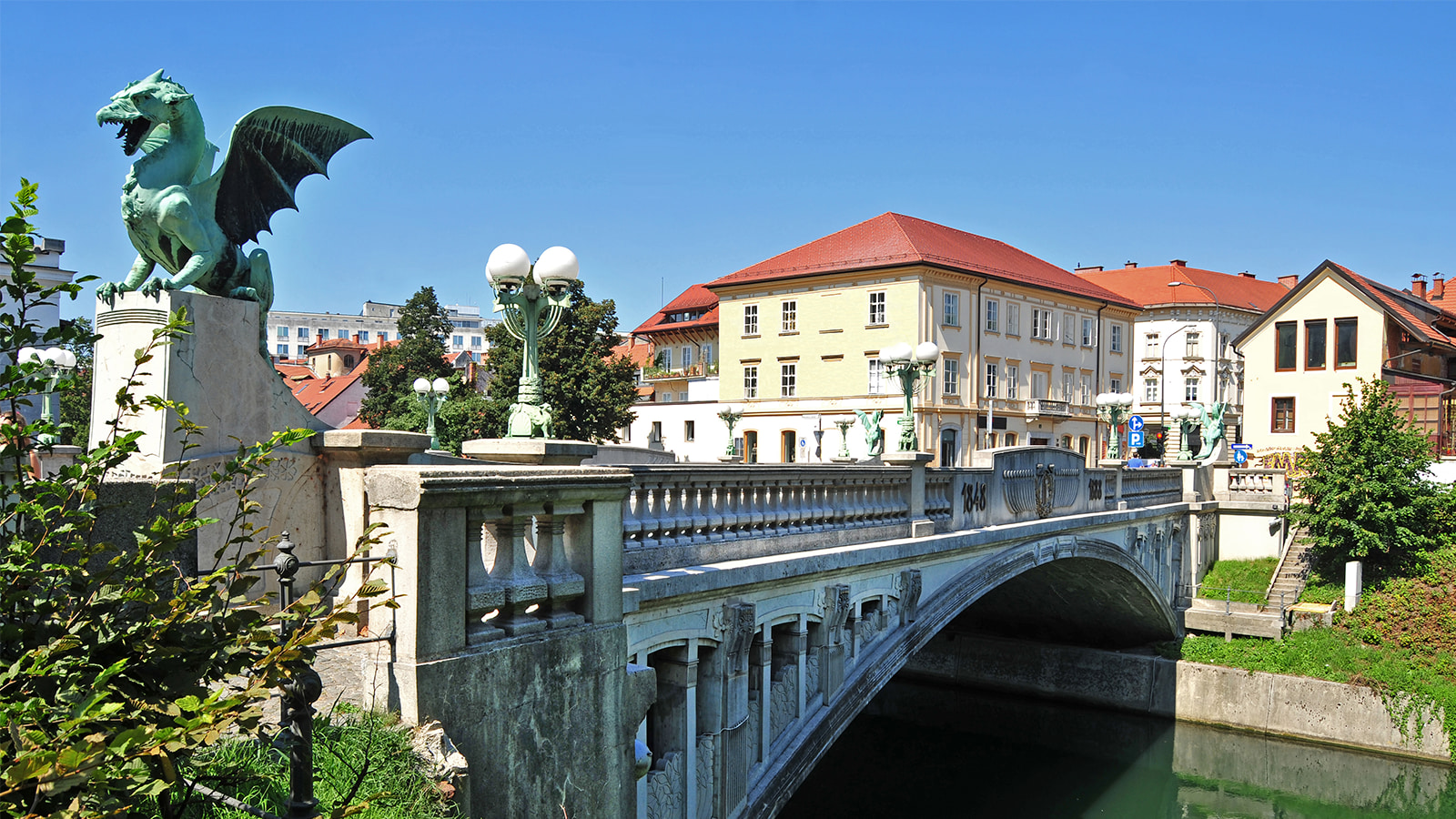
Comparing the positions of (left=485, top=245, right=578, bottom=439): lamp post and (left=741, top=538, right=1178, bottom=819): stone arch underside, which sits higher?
(left=485, top=245, right=578, bottom=439): lamp post

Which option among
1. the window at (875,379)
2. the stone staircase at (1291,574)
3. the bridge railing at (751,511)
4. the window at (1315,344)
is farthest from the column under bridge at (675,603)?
the window at (875,379)

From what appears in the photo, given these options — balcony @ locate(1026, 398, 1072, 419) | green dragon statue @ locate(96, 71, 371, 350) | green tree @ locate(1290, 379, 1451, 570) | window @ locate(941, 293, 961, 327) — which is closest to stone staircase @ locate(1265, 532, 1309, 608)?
green tree @ locate(1290, 379, 1451, 570)

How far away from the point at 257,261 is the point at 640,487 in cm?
315

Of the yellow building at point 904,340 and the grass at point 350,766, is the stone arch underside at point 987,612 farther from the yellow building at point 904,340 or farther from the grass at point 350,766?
the yellow building at point 904,340

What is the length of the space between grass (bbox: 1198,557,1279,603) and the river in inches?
168

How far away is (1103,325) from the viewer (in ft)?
197

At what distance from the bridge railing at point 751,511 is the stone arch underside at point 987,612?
1.33 m

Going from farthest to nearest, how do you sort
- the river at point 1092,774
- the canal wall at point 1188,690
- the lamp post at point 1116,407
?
the lamp post at point 1116,407 < the canal wall at point 1188,690 < the river at point 1092,774

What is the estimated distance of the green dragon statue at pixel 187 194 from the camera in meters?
7.04

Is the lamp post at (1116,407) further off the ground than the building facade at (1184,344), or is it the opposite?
the building facade at (1184,344)

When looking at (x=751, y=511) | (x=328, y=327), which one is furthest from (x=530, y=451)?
(x=328, y=327)

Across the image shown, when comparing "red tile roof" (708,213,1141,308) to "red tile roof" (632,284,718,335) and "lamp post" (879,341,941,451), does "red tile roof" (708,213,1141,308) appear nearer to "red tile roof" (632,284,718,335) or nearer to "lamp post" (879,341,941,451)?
"red tile roof" (632,284,718,335)

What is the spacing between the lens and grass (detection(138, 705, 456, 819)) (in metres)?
4.26

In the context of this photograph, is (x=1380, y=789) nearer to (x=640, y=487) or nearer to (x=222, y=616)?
(x=640, y=487)
